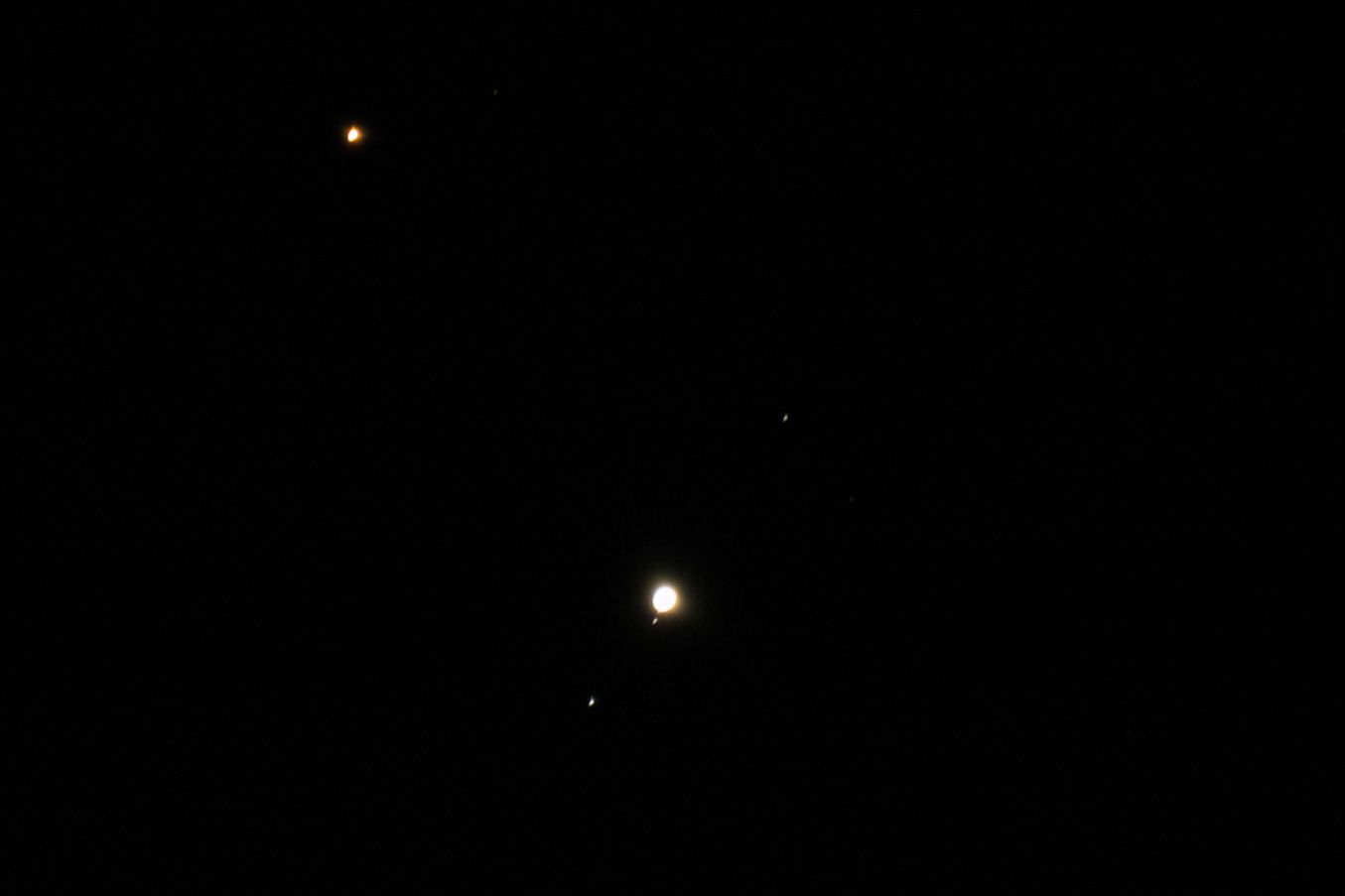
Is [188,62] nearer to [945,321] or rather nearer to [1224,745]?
[945,321]

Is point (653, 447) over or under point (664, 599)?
over

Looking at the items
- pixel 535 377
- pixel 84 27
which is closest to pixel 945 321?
pixel 535 377

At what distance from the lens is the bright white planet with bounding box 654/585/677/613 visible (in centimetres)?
103

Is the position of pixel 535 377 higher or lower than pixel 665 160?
lower

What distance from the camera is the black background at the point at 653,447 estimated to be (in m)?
0.98

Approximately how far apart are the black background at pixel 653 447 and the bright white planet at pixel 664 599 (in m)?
0.02

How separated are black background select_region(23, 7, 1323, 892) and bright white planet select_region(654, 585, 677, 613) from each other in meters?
0.02

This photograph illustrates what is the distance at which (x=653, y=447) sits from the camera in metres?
1.05

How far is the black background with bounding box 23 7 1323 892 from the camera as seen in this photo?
3.22 ft

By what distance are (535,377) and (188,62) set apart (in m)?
0.59

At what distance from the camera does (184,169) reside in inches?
43.0

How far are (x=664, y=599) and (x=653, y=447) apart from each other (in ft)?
0.59

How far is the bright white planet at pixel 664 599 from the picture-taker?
1.03 m

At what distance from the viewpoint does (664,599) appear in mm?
1032
